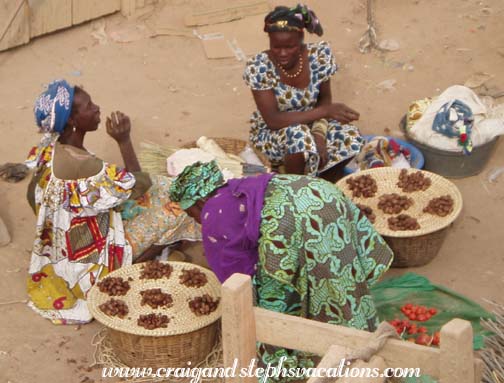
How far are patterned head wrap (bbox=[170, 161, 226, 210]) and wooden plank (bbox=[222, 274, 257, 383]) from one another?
145 centimetres

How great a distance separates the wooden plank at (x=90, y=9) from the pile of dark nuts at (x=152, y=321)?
4.05m

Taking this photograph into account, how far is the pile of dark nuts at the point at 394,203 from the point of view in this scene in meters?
4.89

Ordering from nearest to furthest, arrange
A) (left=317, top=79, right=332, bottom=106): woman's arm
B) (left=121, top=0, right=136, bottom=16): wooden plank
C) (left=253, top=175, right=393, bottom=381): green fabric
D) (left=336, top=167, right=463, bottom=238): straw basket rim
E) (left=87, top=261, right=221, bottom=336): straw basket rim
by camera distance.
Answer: (left=253, top=175, right=393, bottom=381): green fabric
(left=87, top=261, right=221, bottom=336): straw basket rim
(left=336, top=167, right=463, bottom=238): straw basket rim
(left=317, top=79, right=332, bottom=106): woman's arm
(left=121, top=0, right=136, bottom=16): wooden plank

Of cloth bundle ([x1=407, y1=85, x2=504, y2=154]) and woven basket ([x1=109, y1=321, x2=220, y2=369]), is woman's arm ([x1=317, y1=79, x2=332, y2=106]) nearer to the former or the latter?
cloth bundle ([x1=407, y1=85, x2=504, y2=154])

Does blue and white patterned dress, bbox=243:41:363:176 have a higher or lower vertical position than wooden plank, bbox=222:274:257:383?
lower

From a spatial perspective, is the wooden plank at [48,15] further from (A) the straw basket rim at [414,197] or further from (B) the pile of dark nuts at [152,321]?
(B) the pile of dark nuts at [152,321]

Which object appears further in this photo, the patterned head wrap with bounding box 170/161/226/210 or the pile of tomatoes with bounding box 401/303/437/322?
the pile of tomatoes with bounding box 401/303/437/322

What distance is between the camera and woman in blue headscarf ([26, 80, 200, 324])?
4363mm

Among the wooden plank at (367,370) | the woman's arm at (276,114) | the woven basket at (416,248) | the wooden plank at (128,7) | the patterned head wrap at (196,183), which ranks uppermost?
the wooden plank at (367,370)

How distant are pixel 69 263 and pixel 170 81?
2642mm

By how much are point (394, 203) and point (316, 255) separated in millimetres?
1572

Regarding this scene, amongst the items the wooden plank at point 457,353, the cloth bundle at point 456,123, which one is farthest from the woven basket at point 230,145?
the wooden plank at point 457,353

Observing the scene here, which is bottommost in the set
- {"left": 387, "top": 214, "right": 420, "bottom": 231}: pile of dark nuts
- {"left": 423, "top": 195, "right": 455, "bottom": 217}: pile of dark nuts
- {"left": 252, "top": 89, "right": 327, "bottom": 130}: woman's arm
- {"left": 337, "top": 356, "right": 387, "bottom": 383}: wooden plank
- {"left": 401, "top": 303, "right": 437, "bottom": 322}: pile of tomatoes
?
{"left": 401, "top": 303, "right": 437, "bottom": 322}: pile of tomatoes

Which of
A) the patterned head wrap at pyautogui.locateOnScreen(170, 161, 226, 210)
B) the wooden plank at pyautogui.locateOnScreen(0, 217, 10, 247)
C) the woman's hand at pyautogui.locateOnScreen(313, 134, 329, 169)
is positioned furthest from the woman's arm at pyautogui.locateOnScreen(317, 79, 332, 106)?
the wooden plank at pyautogui.locateOnScreen(0, 217, 10, 247)
